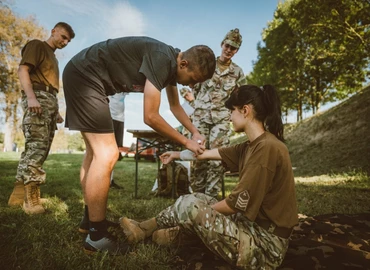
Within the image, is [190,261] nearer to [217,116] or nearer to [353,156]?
[217,116]

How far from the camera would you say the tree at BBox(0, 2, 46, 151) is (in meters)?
19.3

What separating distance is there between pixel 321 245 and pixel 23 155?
143 inches

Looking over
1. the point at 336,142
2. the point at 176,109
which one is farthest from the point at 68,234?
→ the point at 336,142

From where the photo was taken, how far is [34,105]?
3127 millimetres

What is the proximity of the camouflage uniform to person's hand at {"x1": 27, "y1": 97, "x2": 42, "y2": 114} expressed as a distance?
90.0 inches

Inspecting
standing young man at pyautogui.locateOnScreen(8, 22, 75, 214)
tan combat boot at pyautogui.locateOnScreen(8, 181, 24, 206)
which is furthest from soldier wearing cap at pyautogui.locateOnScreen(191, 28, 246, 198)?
tan combat boot at pyautogui.locateOnScreen(8, 181, 24, 206)

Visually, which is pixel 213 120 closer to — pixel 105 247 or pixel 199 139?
pixel 199 139

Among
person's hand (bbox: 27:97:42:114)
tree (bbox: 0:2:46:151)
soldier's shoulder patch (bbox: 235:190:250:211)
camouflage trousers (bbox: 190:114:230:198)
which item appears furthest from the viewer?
tree (bbox: 0:2:46:151)

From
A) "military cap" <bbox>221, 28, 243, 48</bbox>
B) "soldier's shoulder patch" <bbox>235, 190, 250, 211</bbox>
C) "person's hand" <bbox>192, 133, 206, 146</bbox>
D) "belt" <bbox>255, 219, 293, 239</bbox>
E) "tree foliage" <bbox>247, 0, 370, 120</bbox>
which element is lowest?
"belt" <bbox>255, 219, 293, 239</bbox>

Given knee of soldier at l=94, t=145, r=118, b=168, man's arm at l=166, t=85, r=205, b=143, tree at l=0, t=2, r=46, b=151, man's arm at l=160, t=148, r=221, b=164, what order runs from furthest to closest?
tree at l=0, t=2, r=46, b=151 → man's arm at l=166, t=85, r=205, b=143 → man's arm at l=160, t=148, r=221, b=164 → knee of soldier at l=94, t=145, r=118, b=168

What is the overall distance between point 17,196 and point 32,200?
0.47m

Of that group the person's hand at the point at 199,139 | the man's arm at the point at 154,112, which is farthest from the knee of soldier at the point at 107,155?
the person's hand at the point at 199,139

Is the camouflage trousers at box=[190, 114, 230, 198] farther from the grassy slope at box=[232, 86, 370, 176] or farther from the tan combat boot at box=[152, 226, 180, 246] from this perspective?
the grassy slope at box=[232, 86, 370, 176]

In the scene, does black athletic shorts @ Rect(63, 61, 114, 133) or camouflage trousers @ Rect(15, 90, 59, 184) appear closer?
black athletic shorts @ Rect(63, 61, 114, 133)
